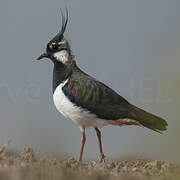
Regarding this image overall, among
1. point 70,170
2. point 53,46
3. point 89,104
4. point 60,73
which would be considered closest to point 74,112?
point 89,104

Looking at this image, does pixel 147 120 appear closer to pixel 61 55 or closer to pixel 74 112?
pixel 74 112

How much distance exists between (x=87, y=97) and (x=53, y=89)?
0.74m

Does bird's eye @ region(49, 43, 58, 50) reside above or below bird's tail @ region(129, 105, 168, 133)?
above

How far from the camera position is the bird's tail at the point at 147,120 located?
864 cm

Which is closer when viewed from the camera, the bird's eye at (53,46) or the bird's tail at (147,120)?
the bird's tail at (147,120)

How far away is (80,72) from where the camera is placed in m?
8.96

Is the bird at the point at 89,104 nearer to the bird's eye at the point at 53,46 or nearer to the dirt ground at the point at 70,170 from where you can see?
the bird's eye at the point at 53,46

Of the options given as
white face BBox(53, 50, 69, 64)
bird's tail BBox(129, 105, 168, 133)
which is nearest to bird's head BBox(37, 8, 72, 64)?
white face BBox(53, 50, 69, 64)

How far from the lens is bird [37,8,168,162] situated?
27.5 ft

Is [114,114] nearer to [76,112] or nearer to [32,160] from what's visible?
[76,112]

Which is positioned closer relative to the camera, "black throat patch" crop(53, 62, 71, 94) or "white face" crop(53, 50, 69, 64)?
"black throat patch" crop(53, 62, 71, 94)

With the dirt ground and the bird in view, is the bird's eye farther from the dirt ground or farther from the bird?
the dirt ground

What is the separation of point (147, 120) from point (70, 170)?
3.26m

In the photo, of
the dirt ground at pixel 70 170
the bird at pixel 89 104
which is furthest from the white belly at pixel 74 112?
the dirt ground at pixel 70 170
